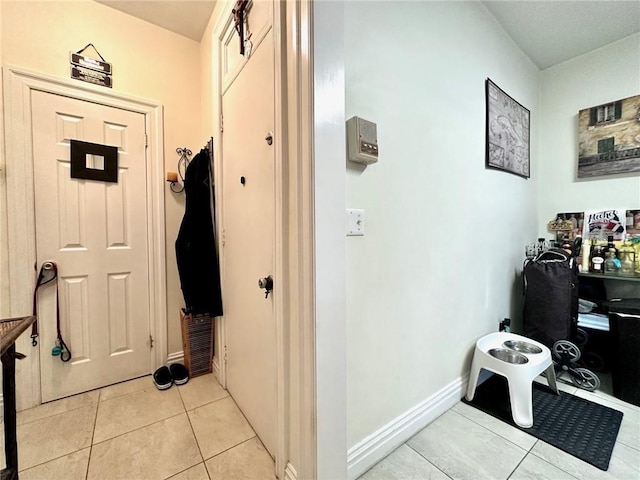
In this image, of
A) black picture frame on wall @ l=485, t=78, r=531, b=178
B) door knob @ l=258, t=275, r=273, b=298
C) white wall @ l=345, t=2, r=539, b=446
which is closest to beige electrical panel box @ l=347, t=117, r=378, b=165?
white wall @ l=345, t=2, r=539, b=446

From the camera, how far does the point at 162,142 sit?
78.3 inches

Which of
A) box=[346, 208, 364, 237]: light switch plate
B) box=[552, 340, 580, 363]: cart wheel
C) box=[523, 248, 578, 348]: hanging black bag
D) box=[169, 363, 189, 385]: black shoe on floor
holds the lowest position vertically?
box=[169, 363, 189, 385]: black shoe on floor

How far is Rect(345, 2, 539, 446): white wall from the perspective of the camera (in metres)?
1.15

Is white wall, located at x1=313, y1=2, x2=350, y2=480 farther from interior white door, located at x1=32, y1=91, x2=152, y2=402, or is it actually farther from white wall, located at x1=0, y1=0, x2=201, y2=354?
interior white door, located at x1=32, y1=91, x2=152, y2=402

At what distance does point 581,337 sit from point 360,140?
2.27 m

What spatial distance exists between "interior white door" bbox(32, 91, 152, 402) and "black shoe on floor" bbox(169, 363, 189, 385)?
0.72 ft

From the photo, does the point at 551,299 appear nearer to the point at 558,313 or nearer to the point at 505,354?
the point at 558,313

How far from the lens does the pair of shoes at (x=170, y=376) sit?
1807 mm

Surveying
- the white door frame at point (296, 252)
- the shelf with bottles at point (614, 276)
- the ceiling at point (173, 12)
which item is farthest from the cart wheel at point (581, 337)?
the ceiling at point (173, 12)

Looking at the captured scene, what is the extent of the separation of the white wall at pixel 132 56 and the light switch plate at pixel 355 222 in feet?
5.29

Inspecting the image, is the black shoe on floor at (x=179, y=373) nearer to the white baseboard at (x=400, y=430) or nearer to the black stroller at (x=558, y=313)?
the white baseboard at (x=400, y=430)

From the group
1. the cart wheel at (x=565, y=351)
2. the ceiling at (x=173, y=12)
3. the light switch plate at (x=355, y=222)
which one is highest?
the ceiling at (x=173, y=12)

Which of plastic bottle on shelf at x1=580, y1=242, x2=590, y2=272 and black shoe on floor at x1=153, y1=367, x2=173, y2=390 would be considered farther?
plastic bottle on shelf at x1=580, y1=242, x2=590, y2=272

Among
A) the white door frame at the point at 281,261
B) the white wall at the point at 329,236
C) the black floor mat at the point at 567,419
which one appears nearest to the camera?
the white wall at the point at 329,236
